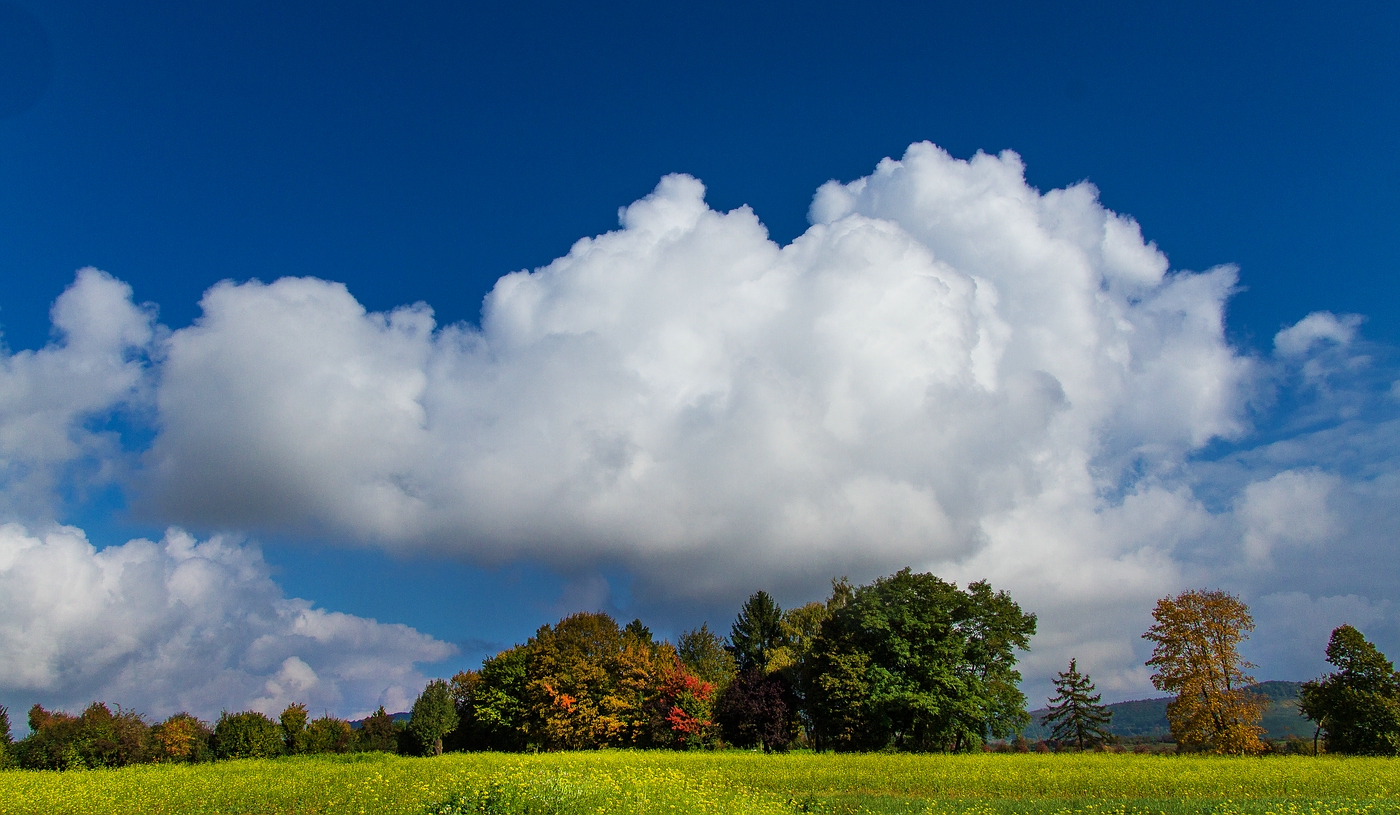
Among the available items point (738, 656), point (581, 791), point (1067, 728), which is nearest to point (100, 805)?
point (581, 791)

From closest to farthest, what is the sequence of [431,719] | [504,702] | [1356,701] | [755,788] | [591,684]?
[755,788] < [1356,701] < [591,684] < [504,702] < [431,719]

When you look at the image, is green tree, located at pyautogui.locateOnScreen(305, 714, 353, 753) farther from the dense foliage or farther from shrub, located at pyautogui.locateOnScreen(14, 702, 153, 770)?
shrub, located at pyautogui.locateOnScreen(14, 702, 153, 770)

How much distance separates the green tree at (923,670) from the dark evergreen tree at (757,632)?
35884 mm

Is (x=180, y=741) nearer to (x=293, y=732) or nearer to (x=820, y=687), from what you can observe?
(x=293, y=732)

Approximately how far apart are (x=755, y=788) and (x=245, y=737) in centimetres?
5898

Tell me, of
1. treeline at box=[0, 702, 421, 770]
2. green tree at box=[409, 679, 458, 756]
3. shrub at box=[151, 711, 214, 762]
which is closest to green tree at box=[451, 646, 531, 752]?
green tree at box=[409, 679, 458, 756]

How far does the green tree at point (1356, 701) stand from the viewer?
4728 cm

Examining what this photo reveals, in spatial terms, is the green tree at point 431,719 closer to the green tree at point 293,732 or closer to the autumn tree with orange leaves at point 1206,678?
the green tree at point 293,732

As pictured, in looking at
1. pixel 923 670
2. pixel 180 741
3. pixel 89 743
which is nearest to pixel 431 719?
pixel 180 741

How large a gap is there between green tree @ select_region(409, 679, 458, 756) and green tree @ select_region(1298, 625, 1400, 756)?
246 ft

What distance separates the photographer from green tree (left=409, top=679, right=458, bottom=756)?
75625 millimetres

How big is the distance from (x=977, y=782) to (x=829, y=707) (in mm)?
27194

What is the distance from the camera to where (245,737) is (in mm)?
66250

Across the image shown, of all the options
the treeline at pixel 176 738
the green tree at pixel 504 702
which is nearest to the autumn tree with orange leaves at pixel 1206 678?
the green tree at pixel 504 702
